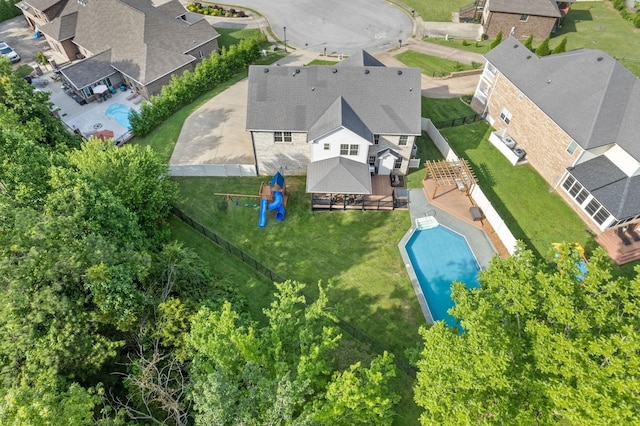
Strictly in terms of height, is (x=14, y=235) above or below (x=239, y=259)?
above

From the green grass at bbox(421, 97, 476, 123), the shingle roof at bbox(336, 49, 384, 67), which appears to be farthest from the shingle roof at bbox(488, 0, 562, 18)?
the shingle roof at bbox(336, 49, 384, 67)

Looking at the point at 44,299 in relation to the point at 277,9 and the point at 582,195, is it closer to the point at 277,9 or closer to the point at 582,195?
the point at 582,195

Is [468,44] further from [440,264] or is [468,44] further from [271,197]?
[271,197]

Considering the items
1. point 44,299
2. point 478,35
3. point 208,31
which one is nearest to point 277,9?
point 208,31

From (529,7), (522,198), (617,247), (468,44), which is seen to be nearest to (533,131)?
(522,198)

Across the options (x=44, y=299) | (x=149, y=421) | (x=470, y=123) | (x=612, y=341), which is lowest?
(x=149, y=421)

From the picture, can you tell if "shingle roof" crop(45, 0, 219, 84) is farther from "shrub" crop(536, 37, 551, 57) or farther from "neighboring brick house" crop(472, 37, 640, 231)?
"shrub" crop(536, 37, 551, 57)

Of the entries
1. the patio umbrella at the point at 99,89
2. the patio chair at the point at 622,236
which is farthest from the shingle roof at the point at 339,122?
the patio umbrella at the point at 99,89
